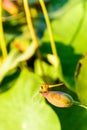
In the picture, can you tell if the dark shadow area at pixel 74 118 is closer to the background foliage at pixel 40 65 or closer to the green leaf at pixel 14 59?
the background foliage at pixel 40 65

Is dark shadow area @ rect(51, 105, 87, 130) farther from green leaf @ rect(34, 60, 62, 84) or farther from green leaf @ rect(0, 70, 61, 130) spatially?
green leaf @ rect(34, 60, 62, 84)

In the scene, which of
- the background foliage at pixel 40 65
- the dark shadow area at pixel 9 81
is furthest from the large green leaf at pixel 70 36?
the dark shadow area at pixel 9 81

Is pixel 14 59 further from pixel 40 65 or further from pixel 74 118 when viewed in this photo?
pixel 74 118

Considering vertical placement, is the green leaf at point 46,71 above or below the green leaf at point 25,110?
above

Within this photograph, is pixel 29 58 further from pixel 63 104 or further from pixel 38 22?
pixel 63 104

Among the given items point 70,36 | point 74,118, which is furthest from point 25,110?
point 70,36

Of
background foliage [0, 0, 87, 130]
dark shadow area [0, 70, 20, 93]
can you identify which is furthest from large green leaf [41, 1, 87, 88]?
dark shadow area [0, 70, 20, 93]
